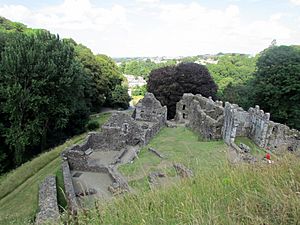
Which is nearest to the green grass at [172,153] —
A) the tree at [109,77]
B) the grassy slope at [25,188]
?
the grassy slope at [25,188]

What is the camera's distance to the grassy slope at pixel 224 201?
369 cm

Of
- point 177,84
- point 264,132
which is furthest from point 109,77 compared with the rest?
point 264,132

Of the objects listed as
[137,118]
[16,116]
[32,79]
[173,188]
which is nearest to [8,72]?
→ [32,79]

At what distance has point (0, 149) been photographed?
24609mm

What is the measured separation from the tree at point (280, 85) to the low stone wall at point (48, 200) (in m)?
22.8

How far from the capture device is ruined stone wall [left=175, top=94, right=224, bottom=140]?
21438mm

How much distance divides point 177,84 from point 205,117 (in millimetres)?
16381

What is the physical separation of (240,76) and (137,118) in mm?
55749

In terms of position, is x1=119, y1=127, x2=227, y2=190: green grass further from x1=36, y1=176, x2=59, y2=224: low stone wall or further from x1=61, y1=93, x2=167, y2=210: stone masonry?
x1=36, y1=176, x2=59, y2=224: low stone wall

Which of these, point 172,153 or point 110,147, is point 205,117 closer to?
point 172,153

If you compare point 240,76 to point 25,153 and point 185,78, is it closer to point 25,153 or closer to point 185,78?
point 185,78

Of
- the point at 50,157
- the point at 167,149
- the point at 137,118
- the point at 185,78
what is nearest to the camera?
the point at 167,149

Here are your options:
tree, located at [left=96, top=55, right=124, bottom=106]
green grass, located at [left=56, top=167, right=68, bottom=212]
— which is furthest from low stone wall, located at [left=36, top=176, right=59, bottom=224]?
tree, located at [left=96, top=55, right=124, bottom=106]

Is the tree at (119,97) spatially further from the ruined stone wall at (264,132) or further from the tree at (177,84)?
the ruined stone wall at (264,132)
